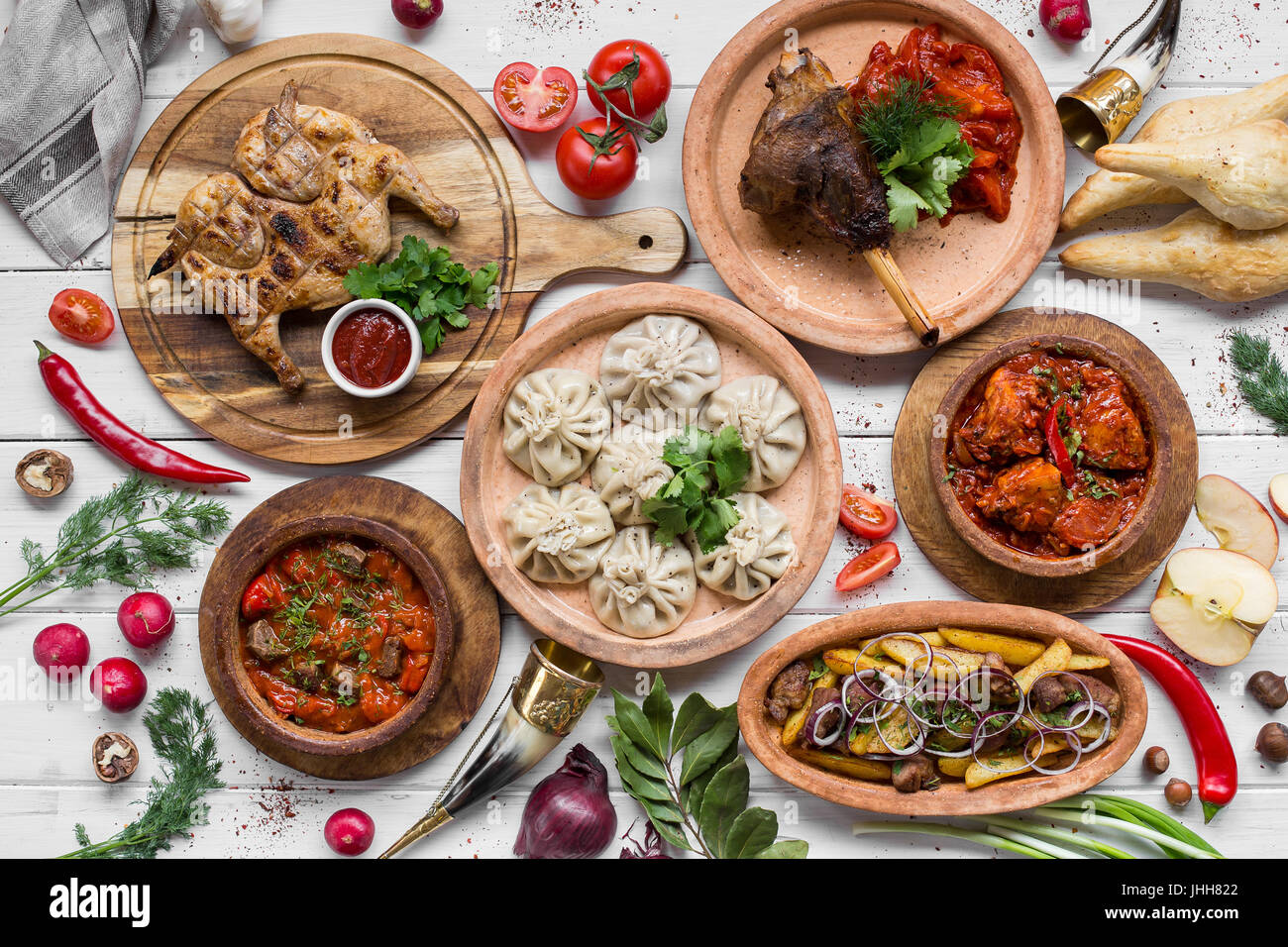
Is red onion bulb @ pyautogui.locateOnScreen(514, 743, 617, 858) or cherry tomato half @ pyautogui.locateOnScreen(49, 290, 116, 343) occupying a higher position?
cherry tomato half @ pyautogui.locateOnScreen(49, 290, 116, 343)

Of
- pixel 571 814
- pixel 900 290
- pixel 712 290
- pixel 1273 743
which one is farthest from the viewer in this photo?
pixel 712 290

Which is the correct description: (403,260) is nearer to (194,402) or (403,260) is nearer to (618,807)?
(194,402)

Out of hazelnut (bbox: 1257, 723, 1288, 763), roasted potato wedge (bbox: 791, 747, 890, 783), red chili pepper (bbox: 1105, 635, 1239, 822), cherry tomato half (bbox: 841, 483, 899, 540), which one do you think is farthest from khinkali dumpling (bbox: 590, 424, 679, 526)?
hazelnut (bbox: 1257, 723, 1288, 763)

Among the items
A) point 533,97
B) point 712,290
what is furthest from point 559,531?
point 533,97

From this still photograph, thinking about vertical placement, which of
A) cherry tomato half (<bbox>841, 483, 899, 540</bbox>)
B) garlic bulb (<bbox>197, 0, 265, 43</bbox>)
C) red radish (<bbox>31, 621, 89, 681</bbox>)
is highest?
garlic bulb (<bbox>197, 0, 265, 43</bbox>)

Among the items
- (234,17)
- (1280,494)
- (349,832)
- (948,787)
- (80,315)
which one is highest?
(234,17)

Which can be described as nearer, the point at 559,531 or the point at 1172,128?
the point at 559,531

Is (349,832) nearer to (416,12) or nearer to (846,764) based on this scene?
(846,764)

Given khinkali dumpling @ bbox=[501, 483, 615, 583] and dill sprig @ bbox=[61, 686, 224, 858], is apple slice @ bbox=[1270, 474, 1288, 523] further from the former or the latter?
dill sprig @ bbox=[61, 686, 224, 858]
